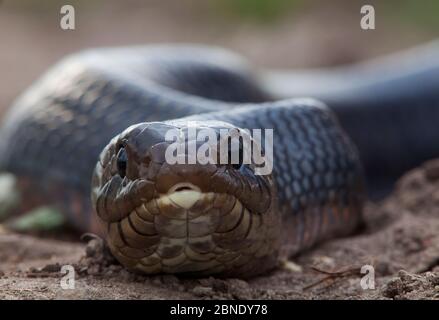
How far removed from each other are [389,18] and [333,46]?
2819 millimetres

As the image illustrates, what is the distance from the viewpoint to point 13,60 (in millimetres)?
13000

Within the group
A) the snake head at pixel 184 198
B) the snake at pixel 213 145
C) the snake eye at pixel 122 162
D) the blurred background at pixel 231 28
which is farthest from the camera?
the blurred background at pixel 231 28

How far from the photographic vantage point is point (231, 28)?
15.6m

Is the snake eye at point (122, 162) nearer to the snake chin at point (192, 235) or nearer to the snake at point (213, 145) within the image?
the snake at point (213, 145)

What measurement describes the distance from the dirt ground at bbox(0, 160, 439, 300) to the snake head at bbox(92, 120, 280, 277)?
13 cm

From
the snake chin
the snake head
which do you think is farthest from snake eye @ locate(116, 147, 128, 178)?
the snake chin

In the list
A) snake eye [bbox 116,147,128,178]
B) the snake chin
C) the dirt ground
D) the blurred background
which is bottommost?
the dirt ground

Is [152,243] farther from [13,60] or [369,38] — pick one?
[369,38]

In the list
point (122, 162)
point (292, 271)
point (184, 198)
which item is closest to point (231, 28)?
point (292, 271)

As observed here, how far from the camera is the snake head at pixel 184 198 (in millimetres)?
3312

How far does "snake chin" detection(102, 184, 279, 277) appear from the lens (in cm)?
332

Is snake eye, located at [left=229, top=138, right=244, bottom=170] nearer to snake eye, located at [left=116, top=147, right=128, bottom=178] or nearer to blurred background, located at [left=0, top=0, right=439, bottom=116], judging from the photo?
snake eye, located at [left=116, top=147, right=128, bottom=178]

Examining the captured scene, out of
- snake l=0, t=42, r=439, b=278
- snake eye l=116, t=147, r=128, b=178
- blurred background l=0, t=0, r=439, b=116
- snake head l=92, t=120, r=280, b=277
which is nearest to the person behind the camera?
snake head l=92, t=120, r=280, b=277

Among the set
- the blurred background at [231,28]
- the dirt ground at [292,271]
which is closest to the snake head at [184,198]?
the dirt ground at [292,271]
